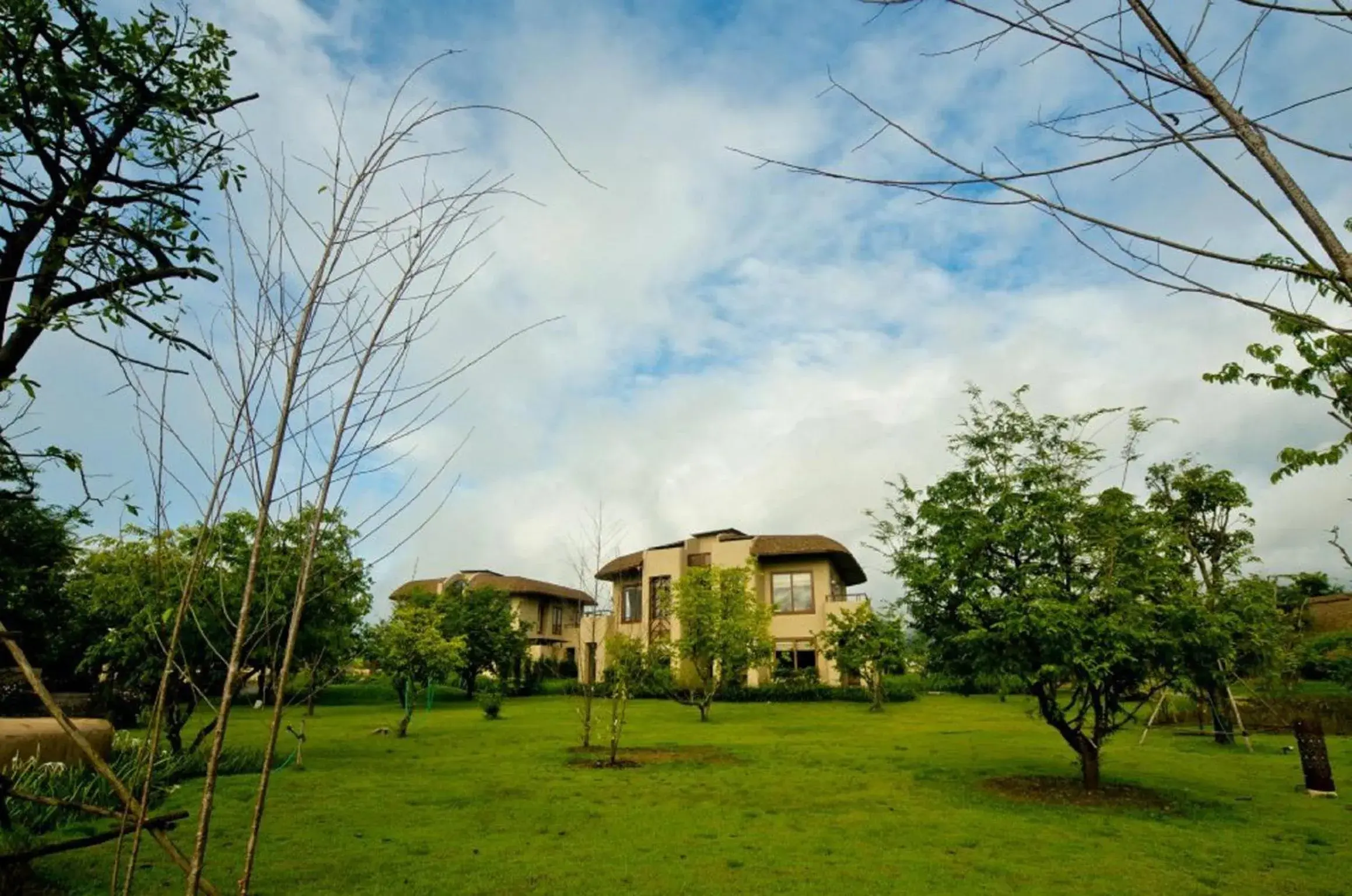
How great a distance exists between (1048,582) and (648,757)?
900cm

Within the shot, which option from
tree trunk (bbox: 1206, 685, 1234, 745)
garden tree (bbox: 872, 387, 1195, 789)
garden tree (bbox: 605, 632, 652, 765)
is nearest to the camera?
garden tree (bbox: 872, 387, 1195, 789)

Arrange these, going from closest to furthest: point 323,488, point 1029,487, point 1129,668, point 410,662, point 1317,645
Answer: point 323,488 < point 1129,668 < point 1029,487 < point 1317,645 < point 410,662

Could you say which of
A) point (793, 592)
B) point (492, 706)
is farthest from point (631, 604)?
point (492, 706)

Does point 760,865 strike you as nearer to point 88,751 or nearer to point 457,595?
point 88,751

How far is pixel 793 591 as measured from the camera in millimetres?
37719

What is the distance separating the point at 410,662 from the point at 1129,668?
19.7 m

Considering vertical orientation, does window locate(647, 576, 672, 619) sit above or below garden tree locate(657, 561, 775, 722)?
above

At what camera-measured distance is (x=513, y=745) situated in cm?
1784

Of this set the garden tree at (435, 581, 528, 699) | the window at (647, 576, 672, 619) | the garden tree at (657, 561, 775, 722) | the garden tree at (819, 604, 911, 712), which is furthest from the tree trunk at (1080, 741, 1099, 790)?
the garden tree at (435, 581, 528, 699)

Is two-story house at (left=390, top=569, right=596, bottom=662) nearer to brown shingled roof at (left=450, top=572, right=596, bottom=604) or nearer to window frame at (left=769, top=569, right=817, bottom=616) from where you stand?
brown shingled roof at (left=450, top=572, right=596, bottom=604)

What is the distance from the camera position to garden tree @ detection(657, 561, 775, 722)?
1080 inches

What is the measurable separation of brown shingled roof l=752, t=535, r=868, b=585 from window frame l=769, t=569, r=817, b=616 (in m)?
0.97

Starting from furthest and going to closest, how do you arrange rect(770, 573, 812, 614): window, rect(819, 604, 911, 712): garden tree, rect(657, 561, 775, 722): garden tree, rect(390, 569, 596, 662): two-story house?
rect(390, 569, 596, 662): two-story house → rect(770, 573, 812, 614): window → rect(819, 604, 911, 712): garden tree → rect(657, 561, 775, 722): garden tree

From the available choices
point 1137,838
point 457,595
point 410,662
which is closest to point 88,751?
point 1137,838
